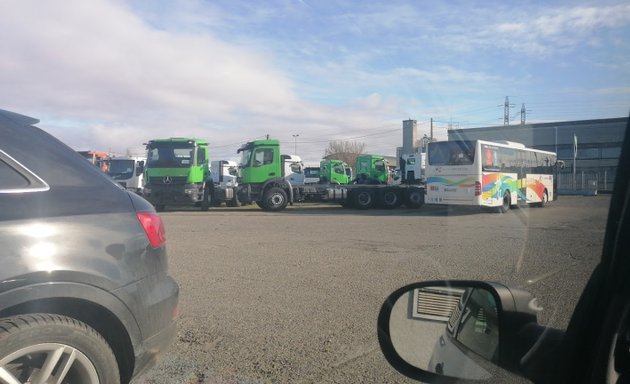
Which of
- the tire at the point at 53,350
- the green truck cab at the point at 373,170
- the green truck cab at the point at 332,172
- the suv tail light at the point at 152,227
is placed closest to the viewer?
the tire at the point at 53,350

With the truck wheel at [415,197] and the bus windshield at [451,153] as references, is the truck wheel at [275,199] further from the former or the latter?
the truck wheel at [415,197]

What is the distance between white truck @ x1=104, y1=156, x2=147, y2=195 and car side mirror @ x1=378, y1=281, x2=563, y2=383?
78.1 ft

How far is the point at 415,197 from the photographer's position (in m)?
24.5

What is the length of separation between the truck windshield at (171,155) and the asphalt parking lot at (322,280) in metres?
6.83

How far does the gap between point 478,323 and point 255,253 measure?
291 inches

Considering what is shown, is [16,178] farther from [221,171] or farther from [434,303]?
[221,171]

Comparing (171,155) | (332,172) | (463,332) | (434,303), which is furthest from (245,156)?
(463,332)

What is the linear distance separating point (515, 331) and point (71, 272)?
2197 millimetres

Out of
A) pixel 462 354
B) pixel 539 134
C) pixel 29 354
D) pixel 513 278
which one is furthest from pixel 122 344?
pixel 513 278

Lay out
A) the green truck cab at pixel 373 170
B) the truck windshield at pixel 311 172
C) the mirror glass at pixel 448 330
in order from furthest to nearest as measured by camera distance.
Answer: the truck windshield at pixel 311 172, the green truck cab at pixel 373 170, the mirror glass at pixel 448 330

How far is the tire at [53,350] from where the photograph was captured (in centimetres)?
246

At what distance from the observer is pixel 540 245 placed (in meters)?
10.1

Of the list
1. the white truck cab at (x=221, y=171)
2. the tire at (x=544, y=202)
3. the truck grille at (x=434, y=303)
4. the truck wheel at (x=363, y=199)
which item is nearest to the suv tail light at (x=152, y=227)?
the truck grille at (x=434, y=303)

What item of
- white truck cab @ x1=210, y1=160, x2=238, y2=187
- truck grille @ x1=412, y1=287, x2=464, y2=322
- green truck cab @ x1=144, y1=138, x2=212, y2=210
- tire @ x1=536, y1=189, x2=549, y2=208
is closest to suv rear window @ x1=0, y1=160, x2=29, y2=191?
truck grille @ x1=412, y1=287, x2=464, y2=322
